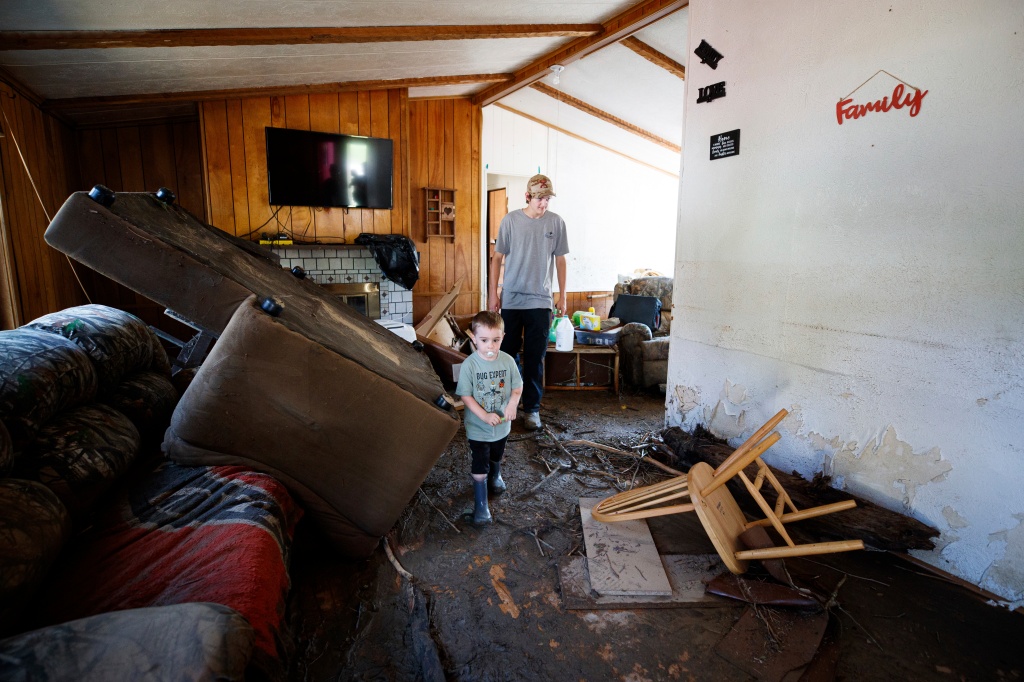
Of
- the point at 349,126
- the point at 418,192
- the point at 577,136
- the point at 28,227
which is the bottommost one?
the point at 28,227

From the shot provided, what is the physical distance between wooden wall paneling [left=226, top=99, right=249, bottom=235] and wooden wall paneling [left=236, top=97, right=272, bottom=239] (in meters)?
0.01

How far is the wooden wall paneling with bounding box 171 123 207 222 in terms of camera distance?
204 inches

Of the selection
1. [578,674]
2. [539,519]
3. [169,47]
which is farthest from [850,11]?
[169,47]

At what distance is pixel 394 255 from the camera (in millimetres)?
5145

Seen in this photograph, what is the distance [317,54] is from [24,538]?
378 cm

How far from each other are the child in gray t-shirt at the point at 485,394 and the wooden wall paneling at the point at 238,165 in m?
3.49

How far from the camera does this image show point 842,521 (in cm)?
215

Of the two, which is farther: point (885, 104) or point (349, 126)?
point (349, 126)

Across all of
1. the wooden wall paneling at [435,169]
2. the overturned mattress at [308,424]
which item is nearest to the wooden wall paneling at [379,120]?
the wooden wall paneling at [435,169]

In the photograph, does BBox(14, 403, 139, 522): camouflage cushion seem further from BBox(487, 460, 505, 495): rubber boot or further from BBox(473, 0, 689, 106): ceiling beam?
BBox(473, 0, 689, 106): ceiling beam

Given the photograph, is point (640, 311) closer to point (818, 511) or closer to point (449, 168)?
point (449, 168)

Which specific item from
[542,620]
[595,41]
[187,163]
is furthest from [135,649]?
[187,163]

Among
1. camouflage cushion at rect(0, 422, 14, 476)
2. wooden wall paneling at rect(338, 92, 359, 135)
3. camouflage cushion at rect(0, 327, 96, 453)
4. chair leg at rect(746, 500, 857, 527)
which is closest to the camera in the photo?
camouflage cushion at rect(0, 422, 14, 476)

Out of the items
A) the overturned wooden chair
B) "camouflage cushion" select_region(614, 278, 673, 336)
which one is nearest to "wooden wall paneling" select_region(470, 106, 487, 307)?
"camouflage cushion" select_region(614, 278, 673, 336)
